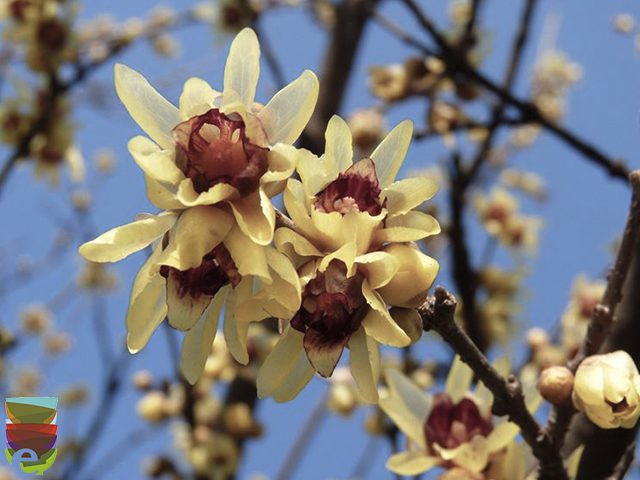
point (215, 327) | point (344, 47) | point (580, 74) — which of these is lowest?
point (215, 327)

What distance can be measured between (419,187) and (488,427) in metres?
0.43

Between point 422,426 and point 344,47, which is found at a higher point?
point 344,47

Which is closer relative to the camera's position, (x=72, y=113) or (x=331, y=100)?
(x=72, y=113)

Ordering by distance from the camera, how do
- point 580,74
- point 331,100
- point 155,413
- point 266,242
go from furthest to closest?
point 580,74
point 331,100
point 155,413
point 266,242

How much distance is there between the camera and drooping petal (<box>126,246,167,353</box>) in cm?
72

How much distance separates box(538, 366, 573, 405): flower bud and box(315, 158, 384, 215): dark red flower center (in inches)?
12.1

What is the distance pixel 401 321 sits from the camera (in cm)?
72

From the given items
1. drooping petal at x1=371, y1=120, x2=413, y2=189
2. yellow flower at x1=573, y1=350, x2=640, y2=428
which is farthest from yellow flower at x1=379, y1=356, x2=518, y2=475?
drooping petal at x1=371, y1=120, x2=413, y2=189

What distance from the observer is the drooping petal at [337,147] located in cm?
75

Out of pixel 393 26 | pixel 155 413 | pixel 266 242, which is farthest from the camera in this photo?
pixel 155 413

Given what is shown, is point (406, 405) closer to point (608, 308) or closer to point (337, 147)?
point (608, 308)

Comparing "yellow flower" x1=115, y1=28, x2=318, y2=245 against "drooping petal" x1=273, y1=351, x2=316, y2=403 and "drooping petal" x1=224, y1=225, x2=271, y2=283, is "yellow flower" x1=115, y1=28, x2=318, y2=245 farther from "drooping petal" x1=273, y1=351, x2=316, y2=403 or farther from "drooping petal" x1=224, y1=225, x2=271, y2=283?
"drooping petal" x1=273, y1=351, x2=316, y2=403

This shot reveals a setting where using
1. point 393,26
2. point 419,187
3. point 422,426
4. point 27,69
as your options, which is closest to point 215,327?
point 419,187

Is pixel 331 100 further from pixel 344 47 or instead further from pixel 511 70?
pixel 511 70
